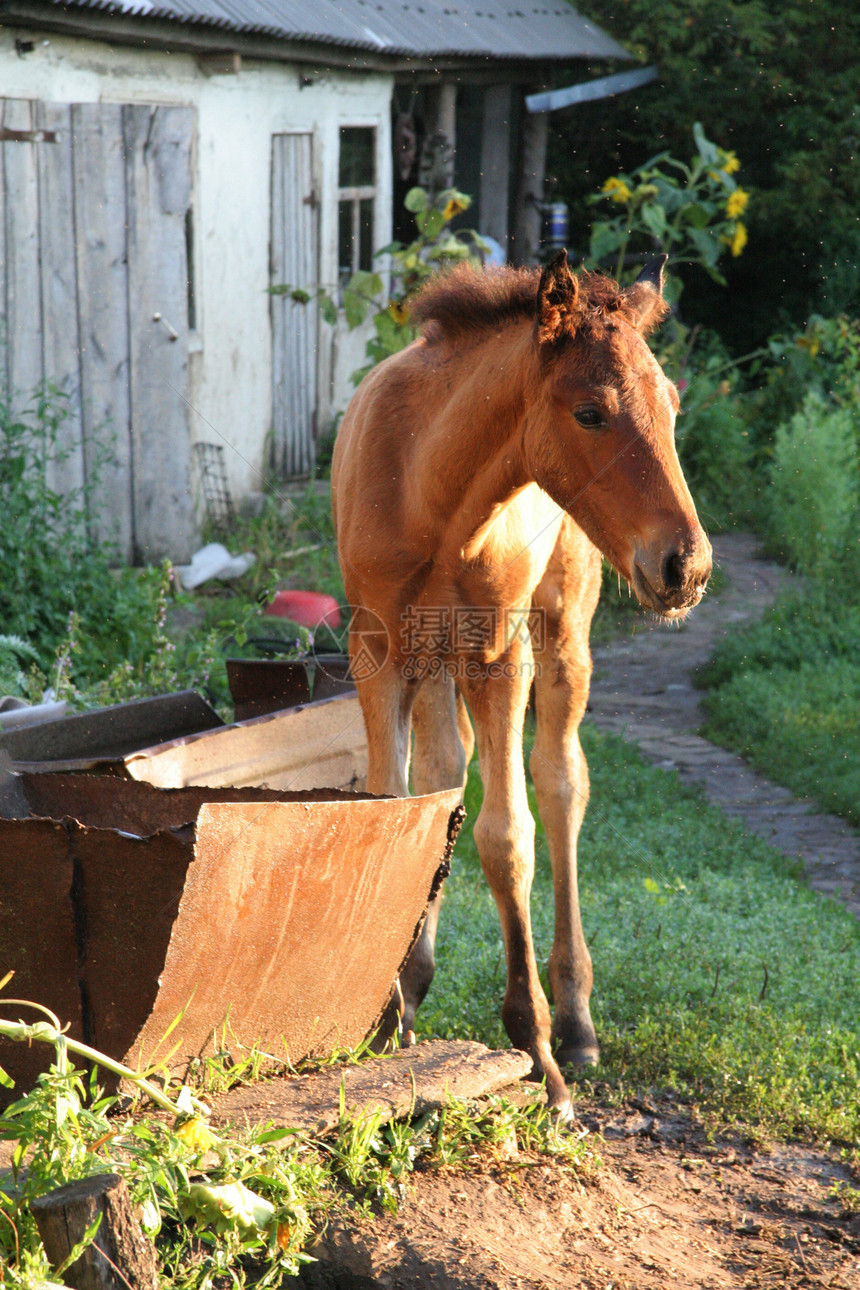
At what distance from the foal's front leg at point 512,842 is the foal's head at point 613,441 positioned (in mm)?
777

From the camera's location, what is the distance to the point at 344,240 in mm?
12320

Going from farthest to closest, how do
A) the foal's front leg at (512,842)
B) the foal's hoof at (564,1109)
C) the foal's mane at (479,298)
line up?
the foal's front leg at (512,842) < the foal's hoof at (564,1109) < the foal's mane at (479,298)

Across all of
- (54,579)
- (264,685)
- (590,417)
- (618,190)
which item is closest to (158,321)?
(54,579)

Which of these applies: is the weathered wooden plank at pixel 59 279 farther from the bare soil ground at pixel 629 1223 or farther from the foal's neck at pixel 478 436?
the bare soil ground at pixel 629 1223

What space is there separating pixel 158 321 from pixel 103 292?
45cm

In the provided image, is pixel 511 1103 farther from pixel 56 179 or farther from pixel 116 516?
pixel 56 179

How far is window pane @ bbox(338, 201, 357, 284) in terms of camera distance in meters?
12.2

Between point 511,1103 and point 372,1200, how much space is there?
0.60 meters

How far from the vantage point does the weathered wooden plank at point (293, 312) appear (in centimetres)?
1073

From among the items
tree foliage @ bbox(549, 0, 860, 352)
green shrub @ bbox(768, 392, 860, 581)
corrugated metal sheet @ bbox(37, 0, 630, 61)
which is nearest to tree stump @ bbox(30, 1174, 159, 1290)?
corrugated metal sheet @ bbox(37, 0, 630, 61)

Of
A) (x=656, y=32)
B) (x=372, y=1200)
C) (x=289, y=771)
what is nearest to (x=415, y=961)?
(x=289, y=771)

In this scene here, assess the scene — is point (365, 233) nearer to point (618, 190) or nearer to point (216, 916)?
point (618, 190)

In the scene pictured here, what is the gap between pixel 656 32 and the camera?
1591cm

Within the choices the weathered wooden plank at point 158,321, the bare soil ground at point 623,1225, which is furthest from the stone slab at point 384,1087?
the weathered wooden plank at point 158,321
